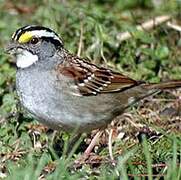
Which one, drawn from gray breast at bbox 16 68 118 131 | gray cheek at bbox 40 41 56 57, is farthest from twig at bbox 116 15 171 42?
gray breast at bbox 16 68 118 131

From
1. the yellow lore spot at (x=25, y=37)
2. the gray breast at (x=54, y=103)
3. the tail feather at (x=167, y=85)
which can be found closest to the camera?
the gray breast at (x=54, y=103)

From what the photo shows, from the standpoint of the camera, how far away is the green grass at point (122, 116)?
4.89 m

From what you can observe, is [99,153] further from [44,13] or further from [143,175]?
[44,13]

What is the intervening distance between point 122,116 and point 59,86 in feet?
3.51

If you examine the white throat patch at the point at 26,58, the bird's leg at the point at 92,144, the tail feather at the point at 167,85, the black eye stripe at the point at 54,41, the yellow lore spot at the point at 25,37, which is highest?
the yellow lore spot at the point at 25,37


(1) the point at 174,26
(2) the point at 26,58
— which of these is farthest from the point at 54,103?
(1) the point at 174,26

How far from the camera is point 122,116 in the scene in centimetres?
631

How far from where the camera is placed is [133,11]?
8570mm

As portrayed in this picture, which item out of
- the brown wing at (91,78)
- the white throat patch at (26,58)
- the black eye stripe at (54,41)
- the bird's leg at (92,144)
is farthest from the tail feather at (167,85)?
the white throat patch at (26,58)

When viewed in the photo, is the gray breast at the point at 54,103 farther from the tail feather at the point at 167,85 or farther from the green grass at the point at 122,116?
the tail feather at the point at 167,85

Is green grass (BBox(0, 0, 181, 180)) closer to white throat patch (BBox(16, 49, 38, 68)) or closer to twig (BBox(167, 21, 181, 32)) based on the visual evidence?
twig (BBox(167, 21, 181, 32))

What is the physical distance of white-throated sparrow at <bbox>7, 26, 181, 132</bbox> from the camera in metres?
5.29

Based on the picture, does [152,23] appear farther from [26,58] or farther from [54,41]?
[26,58]

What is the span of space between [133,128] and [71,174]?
1500 millimetres
